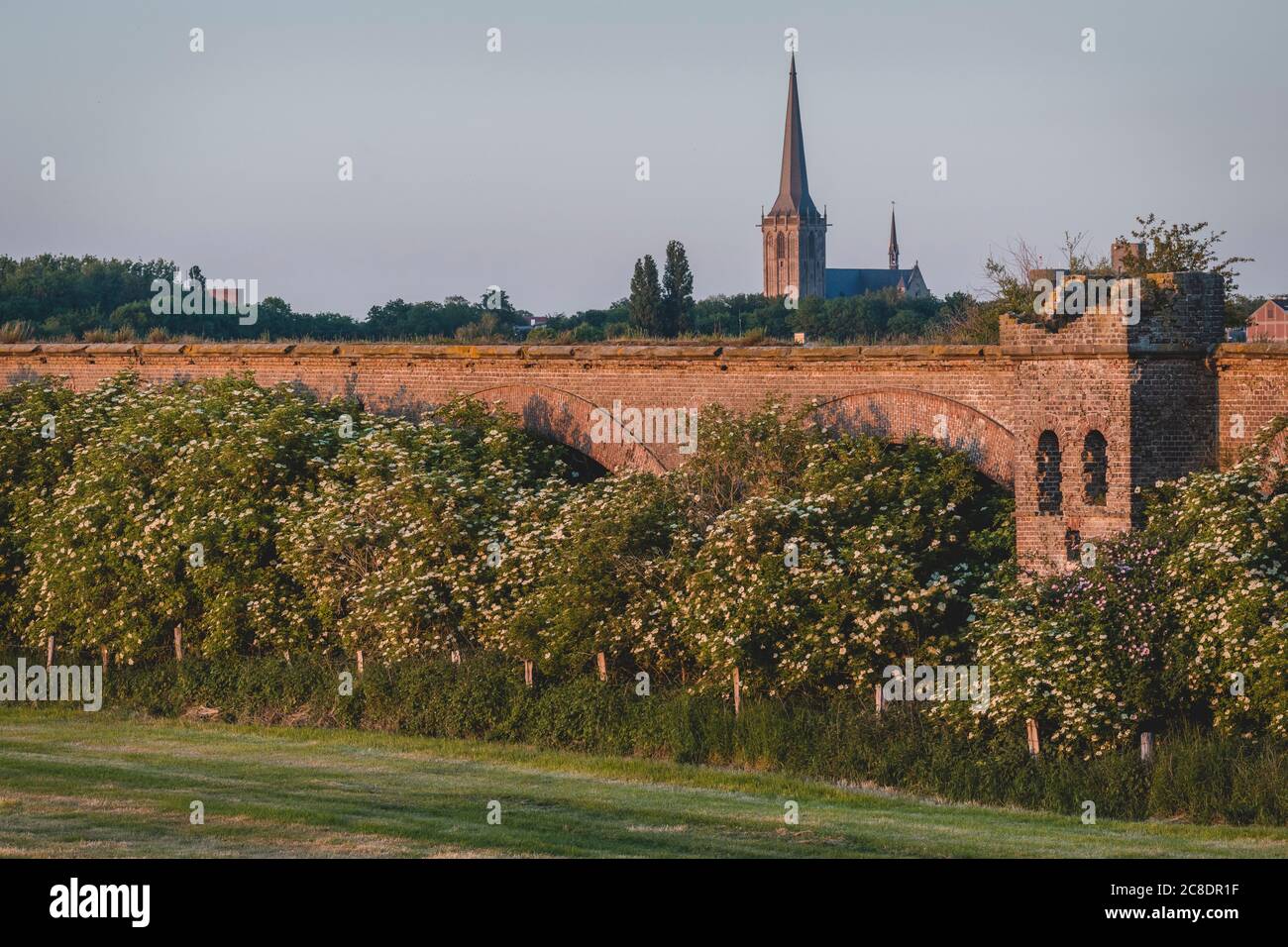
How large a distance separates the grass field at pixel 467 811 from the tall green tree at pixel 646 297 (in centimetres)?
3798

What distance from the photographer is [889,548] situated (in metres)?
22.5

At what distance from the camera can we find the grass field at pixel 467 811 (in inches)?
638

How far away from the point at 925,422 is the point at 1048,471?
227cm

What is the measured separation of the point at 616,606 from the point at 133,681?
27.9ft

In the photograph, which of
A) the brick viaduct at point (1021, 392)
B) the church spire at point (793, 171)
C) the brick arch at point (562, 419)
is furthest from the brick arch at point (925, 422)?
the church spire at point (793, 171)

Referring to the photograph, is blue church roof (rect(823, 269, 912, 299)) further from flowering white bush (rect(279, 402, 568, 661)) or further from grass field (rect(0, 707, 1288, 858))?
grass field (rect(0, 707, 1288, 858))

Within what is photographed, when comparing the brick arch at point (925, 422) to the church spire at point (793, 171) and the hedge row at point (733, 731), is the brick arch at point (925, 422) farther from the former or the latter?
the church spire at point (793, 171)

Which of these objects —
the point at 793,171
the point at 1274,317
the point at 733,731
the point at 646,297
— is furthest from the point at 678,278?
the point at 793,171

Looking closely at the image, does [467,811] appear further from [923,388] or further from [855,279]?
[855,279]

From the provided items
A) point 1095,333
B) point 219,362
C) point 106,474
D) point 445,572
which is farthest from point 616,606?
point 219,362

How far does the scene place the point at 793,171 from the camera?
142 metres

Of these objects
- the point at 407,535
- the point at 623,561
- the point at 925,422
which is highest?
the point at 925,422
